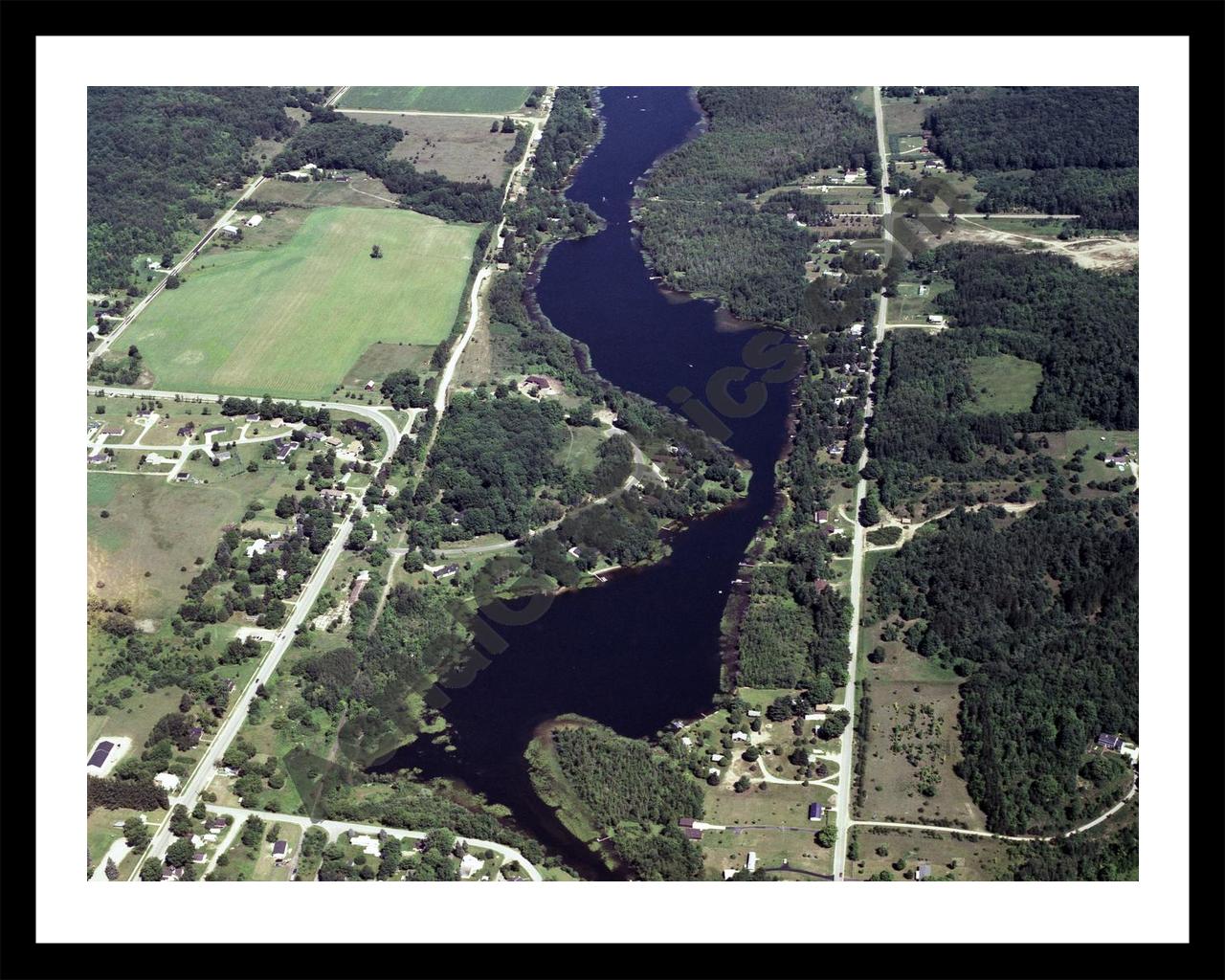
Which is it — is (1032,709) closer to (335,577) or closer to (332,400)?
(335,577)

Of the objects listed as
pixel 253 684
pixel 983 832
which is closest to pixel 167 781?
pixel 253 684

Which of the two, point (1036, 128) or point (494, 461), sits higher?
point (1036, 128)

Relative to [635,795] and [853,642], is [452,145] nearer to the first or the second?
[853,642]

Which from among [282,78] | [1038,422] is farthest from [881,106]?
[282,78]

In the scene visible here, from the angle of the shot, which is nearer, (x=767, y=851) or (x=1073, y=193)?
(x=767, y=851)

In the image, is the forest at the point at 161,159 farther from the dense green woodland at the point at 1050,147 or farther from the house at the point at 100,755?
the dense green woodland at the point at 1050,147

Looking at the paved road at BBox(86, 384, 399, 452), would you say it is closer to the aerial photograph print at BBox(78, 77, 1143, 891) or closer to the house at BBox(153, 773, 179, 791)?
the aerial photograph print at BBox(78, 77, 1143, 891)

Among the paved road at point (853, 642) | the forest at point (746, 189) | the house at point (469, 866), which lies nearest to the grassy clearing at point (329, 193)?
the forest at point (746, 189)

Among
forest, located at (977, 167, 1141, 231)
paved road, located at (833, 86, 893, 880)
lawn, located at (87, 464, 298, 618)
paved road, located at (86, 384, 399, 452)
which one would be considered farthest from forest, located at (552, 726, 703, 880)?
forest, located at (977, 167, 1141, 231)
